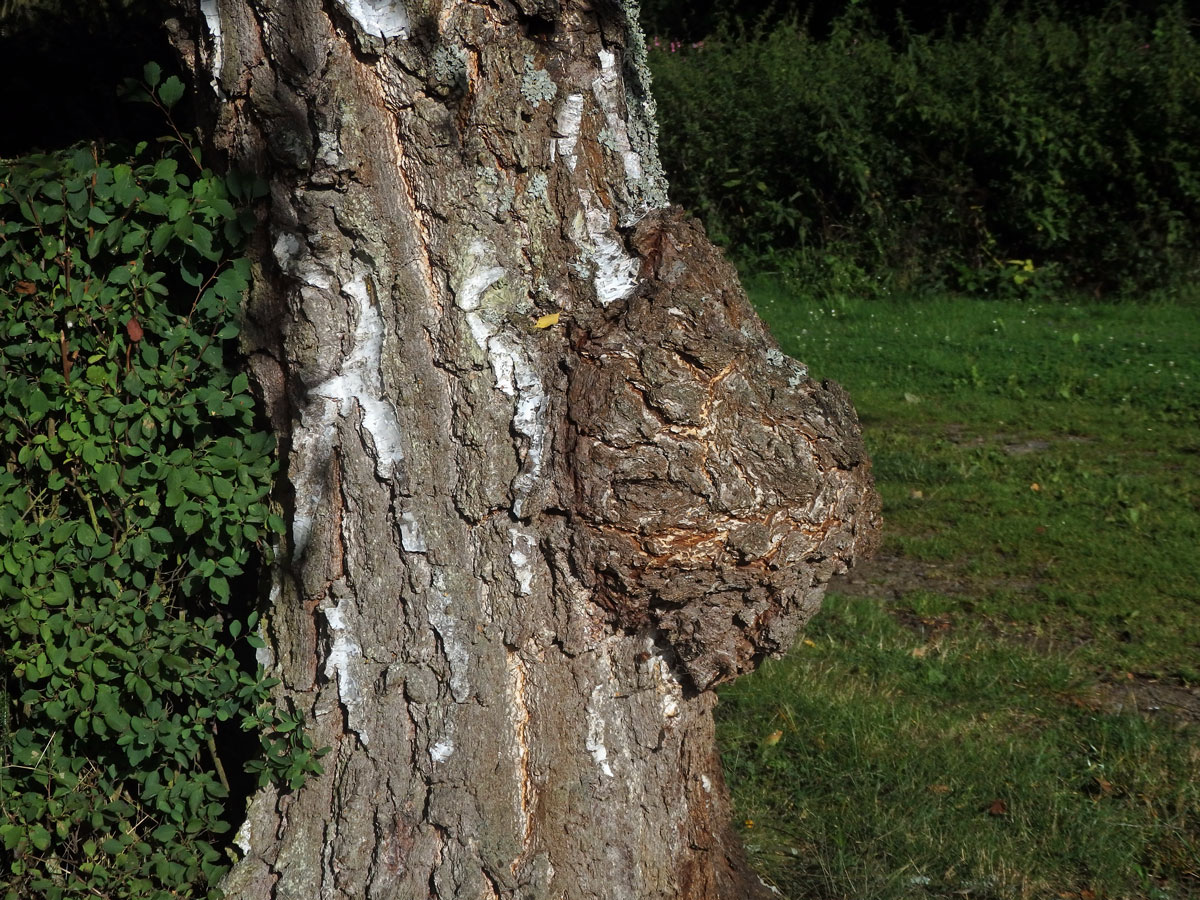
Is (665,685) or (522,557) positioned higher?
(522,557)

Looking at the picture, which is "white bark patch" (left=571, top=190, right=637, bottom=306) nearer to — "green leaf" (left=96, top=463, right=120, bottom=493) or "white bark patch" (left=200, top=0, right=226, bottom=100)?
"white bark patch" (left=200, top=0, right=226, bottom=100)

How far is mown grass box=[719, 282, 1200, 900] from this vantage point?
341 centimetres

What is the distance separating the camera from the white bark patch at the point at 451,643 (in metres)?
2.57

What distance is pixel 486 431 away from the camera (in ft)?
8.29

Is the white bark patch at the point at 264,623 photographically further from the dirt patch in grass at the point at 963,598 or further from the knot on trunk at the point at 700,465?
the dirt patch in grass at the point at 963,598

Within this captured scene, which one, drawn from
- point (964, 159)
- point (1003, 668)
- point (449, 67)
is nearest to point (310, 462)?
point (449, 67)

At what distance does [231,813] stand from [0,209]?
1521mm

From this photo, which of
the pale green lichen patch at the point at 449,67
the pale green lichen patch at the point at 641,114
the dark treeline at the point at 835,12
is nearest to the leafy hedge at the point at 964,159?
the dark treeline at the point at 835,12

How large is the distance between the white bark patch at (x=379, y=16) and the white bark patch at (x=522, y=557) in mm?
1028

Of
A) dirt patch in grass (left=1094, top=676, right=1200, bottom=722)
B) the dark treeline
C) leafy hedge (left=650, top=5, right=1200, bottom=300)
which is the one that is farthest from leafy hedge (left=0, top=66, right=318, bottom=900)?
the dark treeline

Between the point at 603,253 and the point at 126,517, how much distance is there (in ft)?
4.08

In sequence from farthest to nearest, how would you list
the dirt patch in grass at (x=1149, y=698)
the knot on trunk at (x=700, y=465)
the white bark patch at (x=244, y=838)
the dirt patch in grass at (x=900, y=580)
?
the dirt patch in grass at (x=900, y=580) < the dirt patch in grass at (x=1149, y=698) < the white bark patch at (x=244, y=838) < the knot on trunk at (x=700, y=465)

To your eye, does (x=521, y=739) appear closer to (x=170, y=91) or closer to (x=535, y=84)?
(x=535, y=84)

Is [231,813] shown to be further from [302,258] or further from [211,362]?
[302,258]
